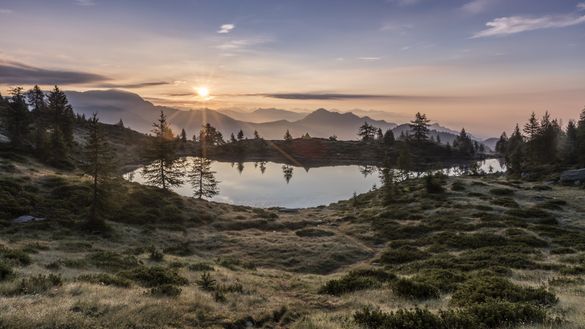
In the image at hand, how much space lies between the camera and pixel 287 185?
99562 mm

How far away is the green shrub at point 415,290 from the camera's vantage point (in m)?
14.4

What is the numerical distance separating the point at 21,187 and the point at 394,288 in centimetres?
4272

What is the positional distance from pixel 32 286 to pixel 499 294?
1587 cm

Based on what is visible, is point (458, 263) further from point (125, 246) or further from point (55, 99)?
point (55, 99)

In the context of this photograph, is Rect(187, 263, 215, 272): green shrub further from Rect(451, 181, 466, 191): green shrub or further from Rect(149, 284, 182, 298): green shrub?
Rect(451, 181, 466, 191): green shrub

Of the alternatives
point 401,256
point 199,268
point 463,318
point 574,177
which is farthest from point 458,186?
point 463,318

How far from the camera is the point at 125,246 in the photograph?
107 feet

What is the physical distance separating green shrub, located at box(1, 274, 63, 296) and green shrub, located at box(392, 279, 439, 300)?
1256 cm

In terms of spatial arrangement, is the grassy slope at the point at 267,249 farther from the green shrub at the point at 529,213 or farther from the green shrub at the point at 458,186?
the green shrub at the point at 458,186

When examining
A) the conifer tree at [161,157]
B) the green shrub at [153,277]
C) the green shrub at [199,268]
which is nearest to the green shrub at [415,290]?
the green shrub at [153,277]

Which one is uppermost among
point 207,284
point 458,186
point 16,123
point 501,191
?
point 16,123

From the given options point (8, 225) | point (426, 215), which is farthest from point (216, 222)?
point (426, 215)

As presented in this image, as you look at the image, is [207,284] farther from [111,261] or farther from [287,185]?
[287,185]

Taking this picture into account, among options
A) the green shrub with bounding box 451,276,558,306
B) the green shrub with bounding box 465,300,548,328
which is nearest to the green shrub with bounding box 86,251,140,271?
the green shrub with bounding box 451,276,558,306
